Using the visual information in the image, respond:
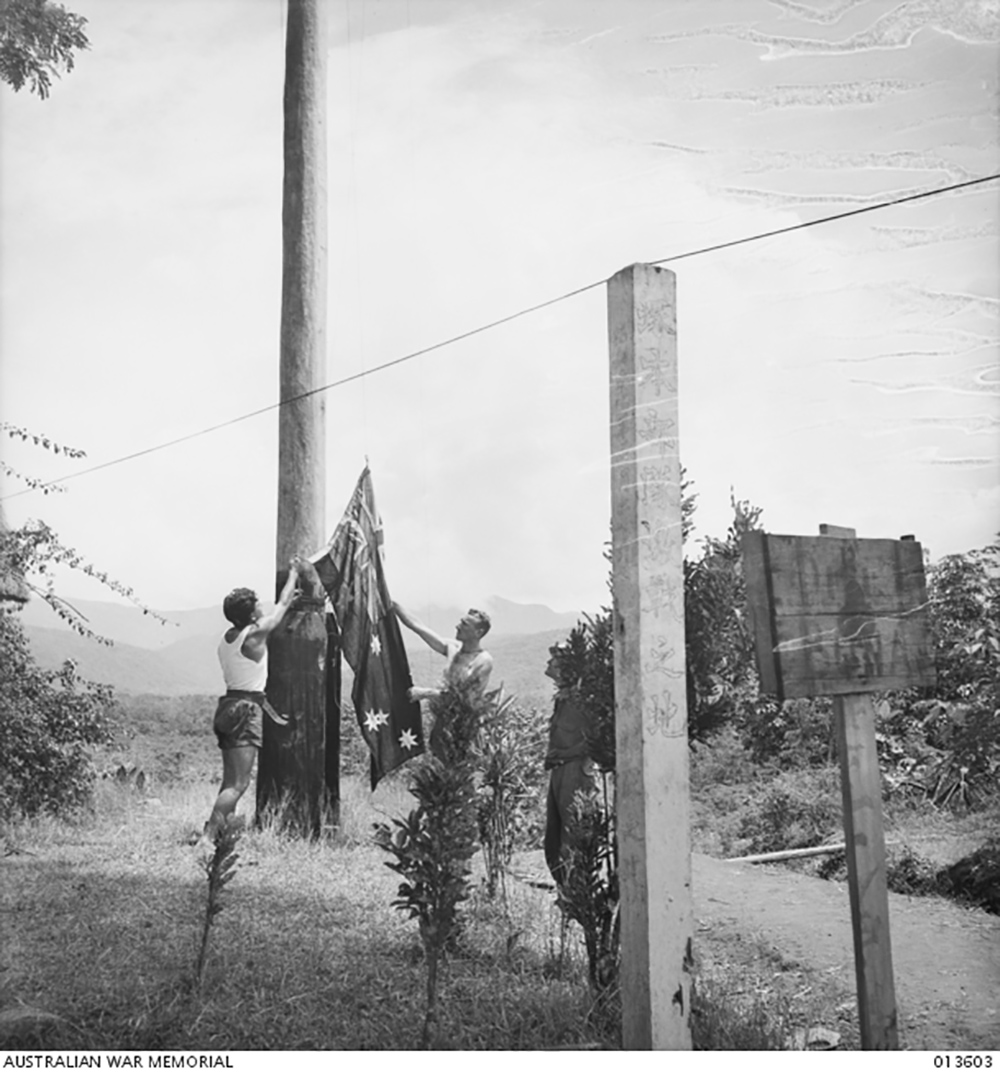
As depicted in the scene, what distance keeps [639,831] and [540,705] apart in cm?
137

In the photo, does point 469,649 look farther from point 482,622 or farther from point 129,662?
point 129,662

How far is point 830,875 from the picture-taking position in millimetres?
5449

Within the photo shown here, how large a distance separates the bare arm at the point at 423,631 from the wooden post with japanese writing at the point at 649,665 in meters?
1.21

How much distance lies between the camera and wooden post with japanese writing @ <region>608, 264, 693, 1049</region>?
291cm

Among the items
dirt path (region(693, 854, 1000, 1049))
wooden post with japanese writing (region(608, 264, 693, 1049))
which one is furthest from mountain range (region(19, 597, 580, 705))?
dirt path (region(693, 854, 1000, 1049))

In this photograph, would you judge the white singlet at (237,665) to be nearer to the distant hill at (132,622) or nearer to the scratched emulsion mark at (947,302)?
the distant hill at (132,622)

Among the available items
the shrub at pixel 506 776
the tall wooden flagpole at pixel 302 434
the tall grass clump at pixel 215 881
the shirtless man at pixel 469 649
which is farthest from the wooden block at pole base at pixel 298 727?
the tall grass clump at pixel 215 881

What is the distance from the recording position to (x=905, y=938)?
4426 mm

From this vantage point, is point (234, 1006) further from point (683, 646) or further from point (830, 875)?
point (830, 875)

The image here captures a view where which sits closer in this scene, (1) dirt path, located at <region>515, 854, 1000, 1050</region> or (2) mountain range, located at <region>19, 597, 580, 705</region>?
(1) dirt path, located at <region>515, 854, 1000, 1050</region>

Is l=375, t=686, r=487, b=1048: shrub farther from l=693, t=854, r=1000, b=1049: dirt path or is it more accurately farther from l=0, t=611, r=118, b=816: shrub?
l=0, t=611, r=118, b=816: shrub

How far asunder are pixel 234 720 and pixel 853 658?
2428mm

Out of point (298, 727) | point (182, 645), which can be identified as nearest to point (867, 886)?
point (298, 727)

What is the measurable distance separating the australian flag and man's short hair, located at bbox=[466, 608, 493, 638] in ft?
1.47
